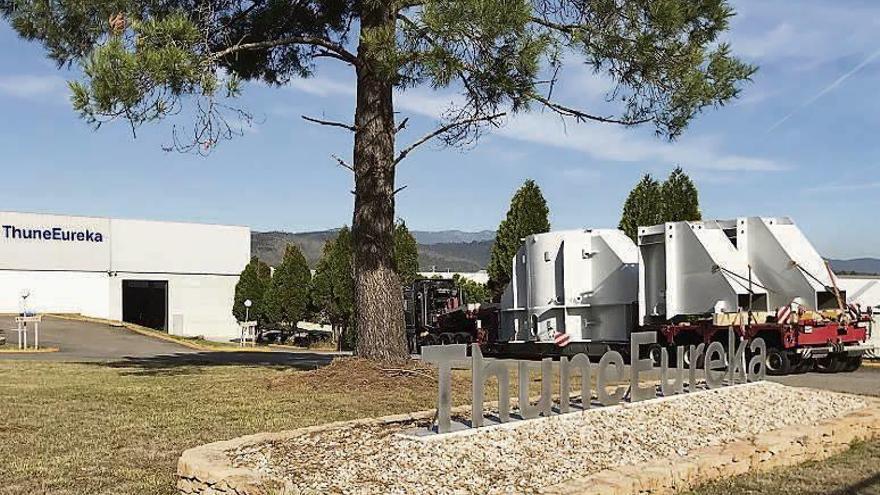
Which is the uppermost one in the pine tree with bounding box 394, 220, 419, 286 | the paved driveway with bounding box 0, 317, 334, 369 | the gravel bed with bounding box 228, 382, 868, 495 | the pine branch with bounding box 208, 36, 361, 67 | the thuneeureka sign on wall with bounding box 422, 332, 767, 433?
the pine branch with bounding box 208, 36, 361, 67

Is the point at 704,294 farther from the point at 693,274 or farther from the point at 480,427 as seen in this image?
the point at 480,427

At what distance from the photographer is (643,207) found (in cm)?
2589

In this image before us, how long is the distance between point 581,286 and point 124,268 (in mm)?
38985

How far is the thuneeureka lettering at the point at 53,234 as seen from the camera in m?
47.7

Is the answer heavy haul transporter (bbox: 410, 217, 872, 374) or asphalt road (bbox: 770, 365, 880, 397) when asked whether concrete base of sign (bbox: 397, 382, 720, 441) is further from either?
heavy haul transporter (bbox: 410, 217, 872, 374)

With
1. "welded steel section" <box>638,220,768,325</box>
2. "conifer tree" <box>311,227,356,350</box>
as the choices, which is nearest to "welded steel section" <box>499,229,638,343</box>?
"welded steel section" <box>638,220,768,325</box>

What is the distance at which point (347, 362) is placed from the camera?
12.0 metres

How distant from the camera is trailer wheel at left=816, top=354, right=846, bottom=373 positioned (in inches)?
634

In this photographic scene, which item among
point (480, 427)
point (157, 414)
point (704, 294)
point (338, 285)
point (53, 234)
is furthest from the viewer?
point (53, 234)

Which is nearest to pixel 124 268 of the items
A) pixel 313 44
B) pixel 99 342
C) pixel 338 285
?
pixel 338 285

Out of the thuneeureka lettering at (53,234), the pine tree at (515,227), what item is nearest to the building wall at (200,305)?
the thuneeureka lettering at (53,234)

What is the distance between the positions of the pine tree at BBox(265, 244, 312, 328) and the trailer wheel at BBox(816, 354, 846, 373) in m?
29.7

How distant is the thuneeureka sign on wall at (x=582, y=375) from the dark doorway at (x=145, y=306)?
5056cm

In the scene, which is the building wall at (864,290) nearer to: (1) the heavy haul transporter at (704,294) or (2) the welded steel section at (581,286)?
(1) the heavy haul transporter at (704,294)
